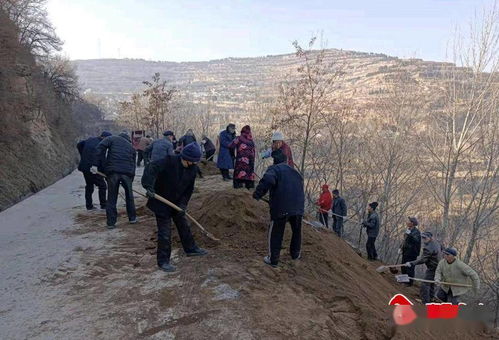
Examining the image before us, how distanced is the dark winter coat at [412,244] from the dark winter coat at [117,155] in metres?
5.74

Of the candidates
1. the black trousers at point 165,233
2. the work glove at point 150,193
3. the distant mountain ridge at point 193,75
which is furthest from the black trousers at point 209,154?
the distant mountain ridge at point 193,75

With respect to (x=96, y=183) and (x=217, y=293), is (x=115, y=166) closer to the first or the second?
(x=96, y=183)

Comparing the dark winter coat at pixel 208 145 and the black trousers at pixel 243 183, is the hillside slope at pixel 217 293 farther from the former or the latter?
the dark winter coat at pixel 208 145

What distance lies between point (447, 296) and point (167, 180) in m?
4.97

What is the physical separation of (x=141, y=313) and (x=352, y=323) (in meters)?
2.17

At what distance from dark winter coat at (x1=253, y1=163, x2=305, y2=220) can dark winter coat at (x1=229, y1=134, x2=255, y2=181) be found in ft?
10.5

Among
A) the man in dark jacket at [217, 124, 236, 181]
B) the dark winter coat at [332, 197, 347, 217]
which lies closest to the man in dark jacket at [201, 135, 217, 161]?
the man in dark jacket at [217, 124, 236, 181]

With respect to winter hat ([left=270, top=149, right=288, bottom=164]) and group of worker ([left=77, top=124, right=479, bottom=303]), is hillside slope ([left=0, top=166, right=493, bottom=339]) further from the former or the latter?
winter hat ([left=270, top=149, right=288, bottom=164])

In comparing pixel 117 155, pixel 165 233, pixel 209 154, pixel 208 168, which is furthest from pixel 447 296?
pixel 209 154

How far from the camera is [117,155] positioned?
7.18 metres

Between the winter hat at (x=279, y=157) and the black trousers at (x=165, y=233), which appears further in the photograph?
the winter hat at (x=279, y=157)

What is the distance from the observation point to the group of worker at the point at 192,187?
16.9ft

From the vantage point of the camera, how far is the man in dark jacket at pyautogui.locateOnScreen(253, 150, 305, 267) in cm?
512

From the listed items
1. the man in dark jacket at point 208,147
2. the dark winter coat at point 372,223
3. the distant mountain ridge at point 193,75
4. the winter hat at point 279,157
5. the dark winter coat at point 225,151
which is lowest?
the dark winter coat at point 372,223
